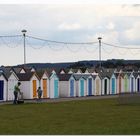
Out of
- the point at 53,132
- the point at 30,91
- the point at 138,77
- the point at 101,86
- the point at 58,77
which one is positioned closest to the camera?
the point at 53,132

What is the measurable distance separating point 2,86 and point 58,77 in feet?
41.7

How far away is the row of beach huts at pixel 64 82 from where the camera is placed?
48.1 m

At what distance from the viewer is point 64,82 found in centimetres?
5856

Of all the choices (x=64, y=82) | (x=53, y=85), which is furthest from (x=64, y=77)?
(x=53, y=85)

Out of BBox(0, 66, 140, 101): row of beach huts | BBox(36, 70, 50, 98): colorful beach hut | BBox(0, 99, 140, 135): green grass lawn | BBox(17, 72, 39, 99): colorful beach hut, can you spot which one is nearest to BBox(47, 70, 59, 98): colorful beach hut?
BBox(0, 66, 140, 101): row of beach huts

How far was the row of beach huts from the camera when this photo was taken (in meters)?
48.1

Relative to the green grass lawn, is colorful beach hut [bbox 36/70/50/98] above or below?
above

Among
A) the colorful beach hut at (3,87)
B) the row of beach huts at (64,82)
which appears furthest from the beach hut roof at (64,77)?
the colorful beach hut at (3,87)

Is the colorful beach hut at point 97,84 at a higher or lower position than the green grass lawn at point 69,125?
higher

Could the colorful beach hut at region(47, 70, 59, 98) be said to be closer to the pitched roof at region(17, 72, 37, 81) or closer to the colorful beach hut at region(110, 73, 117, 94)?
the pitched roof at region(17, 72, 37, 81)

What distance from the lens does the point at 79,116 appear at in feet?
89.9

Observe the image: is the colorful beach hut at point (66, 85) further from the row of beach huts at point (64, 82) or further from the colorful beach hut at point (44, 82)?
the colorful beach hut at point (44, 82)

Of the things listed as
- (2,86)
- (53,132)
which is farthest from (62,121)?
(2,86)

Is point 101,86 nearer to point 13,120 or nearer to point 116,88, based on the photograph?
point 116,88
